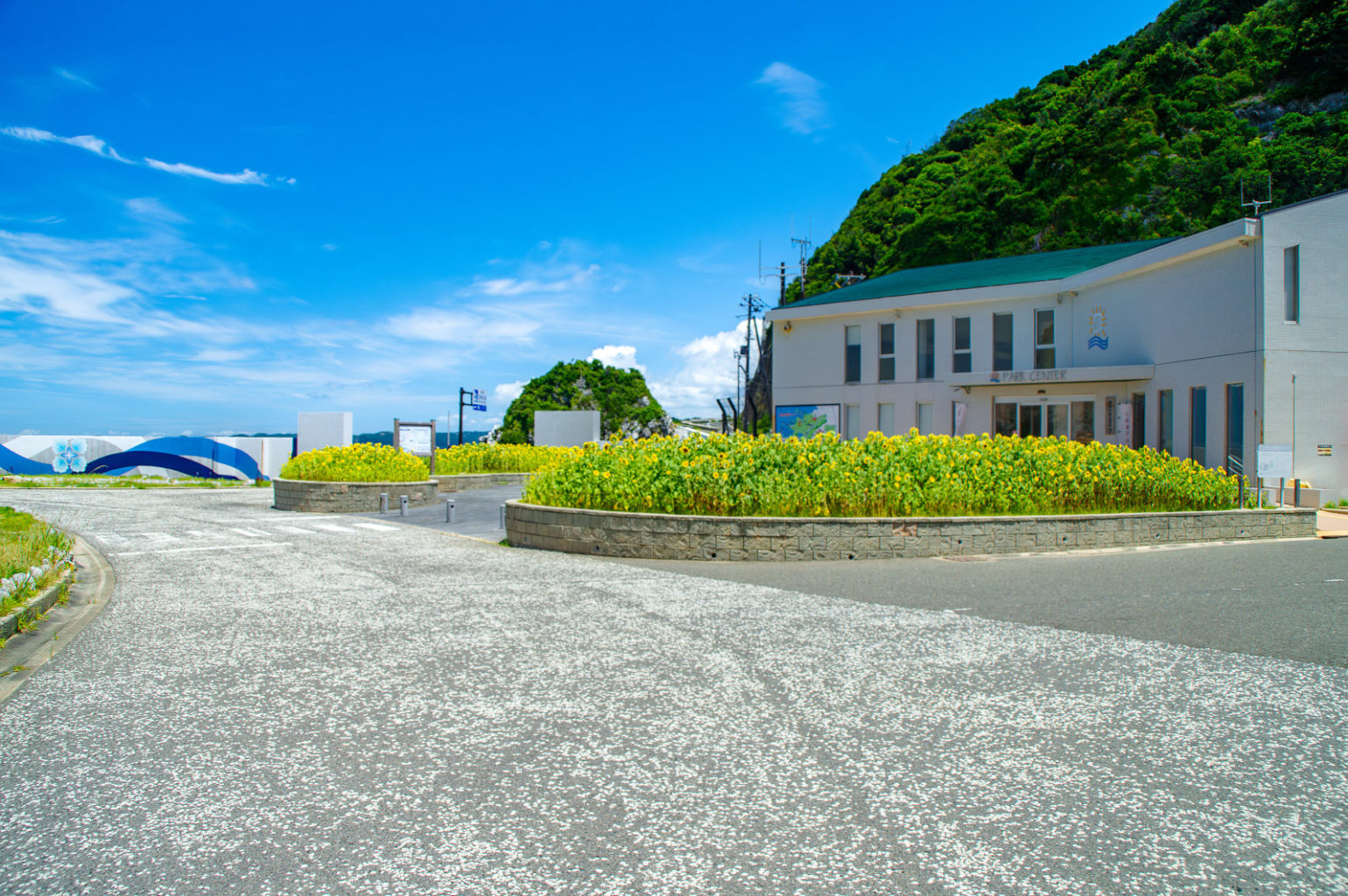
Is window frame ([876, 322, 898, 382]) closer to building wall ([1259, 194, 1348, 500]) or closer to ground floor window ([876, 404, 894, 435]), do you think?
ground floor window ([876, 404, 894, 435])

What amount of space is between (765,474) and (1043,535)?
4118mm

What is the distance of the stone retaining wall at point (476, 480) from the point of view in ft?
88.0

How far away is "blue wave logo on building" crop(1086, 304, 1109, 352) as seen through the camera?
22688 mm

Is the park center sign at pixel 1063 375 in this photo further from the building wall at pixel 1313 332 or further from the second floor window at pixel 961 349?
the building wall at pixel 1313 332

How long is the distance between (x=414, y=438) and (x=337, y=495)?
4637 millimetres

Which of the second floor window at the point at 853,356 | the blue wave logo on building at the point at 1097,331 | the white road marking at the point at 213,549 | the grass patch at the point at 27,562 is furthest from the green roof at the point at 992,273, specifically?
the grass patch at the point at 27,562

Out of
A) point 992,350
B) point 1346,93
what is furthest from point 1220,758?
point 1346,93

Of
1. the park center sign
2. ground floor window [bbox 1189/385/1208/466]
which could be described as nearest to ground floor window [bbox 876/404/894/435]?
the park center sign

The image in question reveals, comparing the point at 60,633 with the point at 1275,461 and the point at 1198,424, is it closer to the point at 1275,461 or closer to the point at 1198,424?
the point at 1275,461

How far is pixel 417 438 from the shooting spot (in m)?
24.8

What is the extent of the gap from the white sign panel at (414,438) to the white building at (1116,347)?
39.9 ft

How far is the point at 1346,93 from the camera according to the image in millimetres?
53438

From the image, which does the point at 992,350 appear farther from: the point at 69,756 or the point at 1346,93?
the point at 1346,93

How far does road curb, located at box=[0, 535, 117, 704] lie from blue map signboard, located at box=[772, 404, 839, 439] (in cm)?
2027
